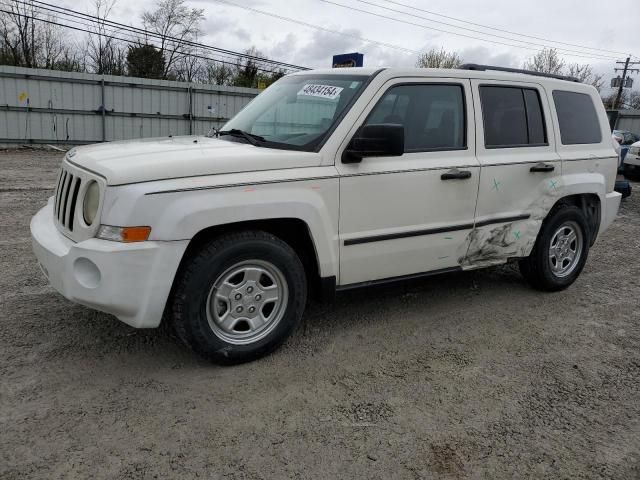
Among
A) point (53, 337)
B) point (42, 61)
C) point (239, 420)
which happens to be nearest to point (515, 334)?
point (239, 420)

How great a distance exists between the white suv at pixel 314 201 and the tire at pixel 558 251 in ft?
0.06

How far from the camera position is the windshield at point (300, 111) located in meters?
3.63

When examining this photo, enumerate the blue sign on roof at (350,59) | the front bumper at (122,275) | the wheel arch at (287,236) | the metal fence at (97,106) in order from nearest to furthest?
the front bumper at (122,275) → the wheel arch at (287,236) → the blue sign on roof at (350,59) → the metal fence at (97,106)

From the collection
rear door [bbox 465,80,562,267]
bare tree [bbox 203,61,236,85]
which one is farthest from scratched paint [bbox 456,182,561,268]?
bare tree [bbox 203,61,236,85]

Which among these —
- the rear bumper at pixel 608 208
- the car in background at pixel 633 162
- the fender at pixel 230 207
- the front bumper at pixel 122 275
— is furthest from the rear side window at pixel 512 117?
the car in background at pixel 633 162

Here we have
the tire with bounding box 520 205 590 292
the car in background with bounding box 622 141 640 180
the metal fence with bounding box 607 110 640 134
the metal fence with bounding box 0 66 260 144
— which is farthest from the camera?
the metal fence with bounding box 607 110 640 134

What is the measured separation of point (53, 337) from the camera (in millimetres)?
3621

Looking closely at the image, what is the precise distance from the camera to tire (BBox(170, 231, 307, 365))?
10.1 feet

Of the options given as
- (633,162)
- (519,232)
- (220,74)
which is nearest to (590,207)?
(519,232)

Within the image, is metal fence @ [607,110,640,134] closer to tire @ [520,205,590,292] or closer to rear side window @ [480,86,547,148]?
tire @ [520,205,590,292]

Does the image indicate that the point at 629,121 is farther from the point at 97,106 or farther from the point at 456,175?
the point at 456,175

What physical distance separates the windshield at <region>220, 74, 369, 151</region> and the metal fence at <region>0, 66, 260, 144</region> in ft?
48.6

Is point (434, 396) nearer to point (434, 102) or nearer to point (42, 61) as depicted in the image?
point (434, 102)

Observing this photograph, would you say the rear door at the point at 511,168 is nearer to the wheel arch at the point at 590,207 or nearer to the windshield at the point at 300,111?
the wheel arch at the point at 590,207
